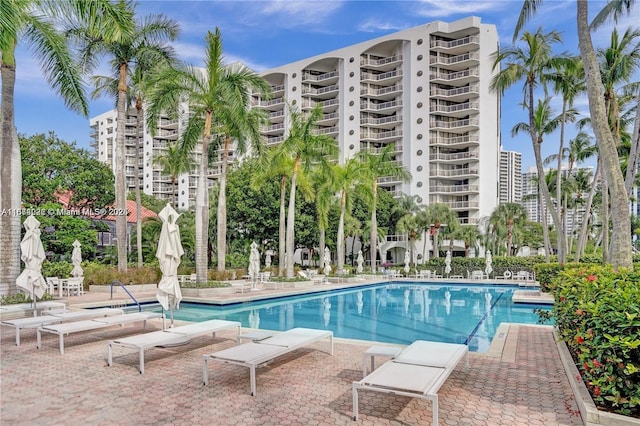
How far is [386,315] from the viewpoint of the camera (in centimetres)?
1521

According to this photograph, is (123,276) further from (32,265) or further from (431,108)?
(431,108)

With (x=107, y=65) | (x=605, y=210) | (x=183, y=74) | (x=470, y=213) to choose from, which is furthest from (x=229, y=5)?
(x=470, y=213)

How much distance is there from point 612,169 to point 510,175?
312 feet

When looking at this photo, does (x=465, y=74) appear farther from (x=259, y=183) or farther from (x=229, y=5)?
(x=229, y=5)

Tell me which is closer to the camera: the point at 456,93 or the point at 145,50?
the point at 145,50

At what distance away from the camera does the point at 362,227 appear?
151 ft

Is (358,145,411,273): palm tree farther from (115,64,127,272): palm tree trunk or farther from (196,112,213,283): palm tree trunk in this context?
(115,64,127,272): palm tree trunk

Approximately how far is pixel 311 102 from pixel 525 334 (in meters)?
53.7

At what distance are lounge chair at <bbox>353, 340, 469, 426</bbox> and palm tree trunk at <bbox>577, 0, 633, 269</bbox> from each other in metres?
5.48

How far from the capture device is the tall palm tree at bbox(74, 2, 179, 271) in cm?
1997

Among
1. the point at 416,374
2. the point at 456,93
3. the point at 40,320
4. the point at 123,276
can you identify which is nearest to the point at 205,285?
the point at 123,276

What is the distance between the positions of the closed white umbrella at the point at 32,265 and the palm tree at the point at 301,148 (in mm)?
13428

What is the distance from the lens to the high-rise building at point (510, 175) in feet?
310

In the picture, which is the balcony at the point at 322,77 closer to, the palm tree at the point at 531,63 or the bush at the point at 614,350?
the palm tree at the point at 531,63
